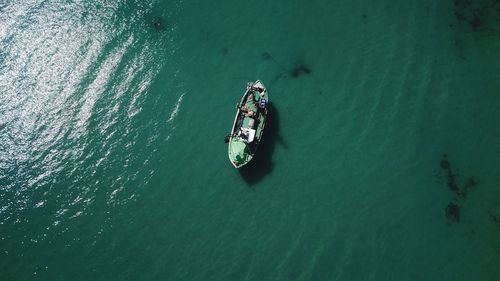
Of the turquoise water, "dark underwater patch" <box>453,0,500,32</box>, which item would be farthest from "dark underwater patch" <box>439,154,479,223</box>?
"dark underwater patch" <box>453,0,500,32</box>

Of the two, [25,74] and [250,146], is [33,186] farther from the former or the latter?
[250,146]

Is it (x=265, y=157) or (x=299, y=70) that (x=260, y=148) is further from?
(x=299, y=70)

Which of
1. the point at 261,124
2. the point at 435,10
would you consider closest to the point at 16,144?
the point at 261,124

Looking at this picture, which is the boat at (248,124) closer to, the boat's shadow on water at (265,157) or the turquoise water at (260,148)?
the boat's shadow on water at (265,157)

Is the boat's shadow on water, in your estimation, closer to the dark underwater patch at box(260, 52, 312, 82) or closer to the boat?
the boat

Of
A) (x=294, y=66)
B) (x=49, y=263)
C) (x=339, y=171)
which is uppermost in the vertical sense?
(x=294, y=66)

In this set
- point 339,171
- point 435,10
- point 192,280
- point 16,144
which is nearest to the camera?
point 192,280

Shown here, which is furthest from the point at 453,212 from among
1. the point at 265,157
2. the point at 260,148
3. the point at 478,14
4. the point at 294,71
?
the point at 478,14
